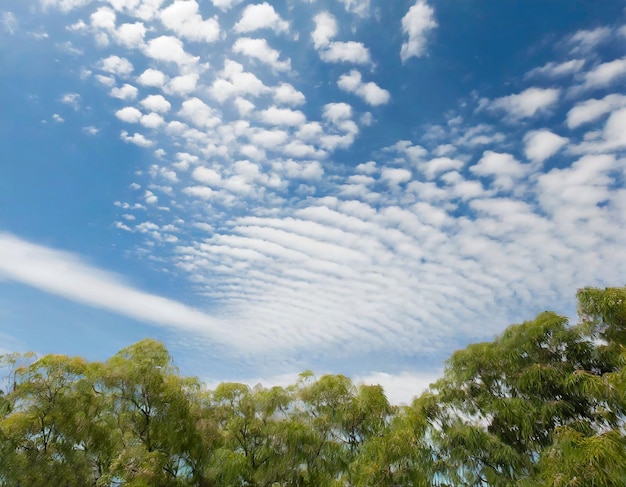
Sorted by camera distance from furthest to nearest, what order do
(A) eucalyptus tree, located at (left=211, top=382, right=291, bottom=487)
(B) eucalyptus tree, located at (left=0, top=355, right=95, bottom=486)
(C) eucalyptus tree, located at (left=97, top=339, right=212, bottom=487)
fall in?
(A) eucalyptus tree, located at (left=211, top=382, right=291, bottom=487)
(C) eucalyptus tree, located at (left=97, top=339, right=212, bottom=487)
(B) eucalyptus tree, located at (left=0, top=355, right=95, bottom=486)

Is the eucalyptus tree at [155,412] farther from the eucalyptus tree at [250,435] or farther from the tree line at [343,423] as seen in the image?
the eucalyptus tree at [250,435]

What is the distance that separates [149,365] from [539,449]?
27.7 feet

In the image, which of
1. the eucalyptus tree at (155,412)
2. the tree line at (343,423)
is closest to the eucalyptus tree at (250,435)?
the tree line at (343,423)

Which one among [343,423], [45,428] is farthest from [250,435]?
[45,428]

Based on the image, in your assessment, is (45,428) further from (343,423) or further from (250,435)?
(343,423)

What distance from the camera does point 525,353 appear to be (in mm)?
9633

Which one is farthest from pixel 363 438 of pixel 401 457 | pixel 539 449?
pixel 539 449

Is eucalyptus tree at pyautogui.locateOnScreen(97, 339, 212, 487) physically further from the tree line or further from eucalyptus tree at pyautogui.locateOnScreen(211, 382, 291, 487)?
eucalyptus tree at pyautogui.locateOnScreen(211, 382, 291, 487)

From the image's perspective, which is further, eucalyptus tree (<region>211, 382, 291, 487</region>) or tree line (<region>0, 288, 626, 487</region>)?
eucalyptus tree (<region>211, 382, 291, 487</region>)

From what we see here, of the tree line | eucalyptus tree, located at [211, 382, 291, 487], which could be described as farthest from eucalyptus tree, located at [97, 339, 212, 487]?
eucalyptus tree, located at [211, 382, 291, 487]

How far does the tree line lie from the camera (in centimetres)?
791

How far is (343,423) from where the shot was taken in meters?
10.9

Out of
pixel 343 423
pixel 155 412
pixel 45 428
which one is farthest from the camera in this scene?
pixel 343 423

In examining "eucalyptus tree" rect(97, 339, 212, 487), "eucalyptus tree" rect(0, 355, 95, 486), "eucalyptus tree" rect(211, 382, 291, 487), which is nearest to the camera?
"eucalyptus tree" rect(0, 355, 95, 486)
